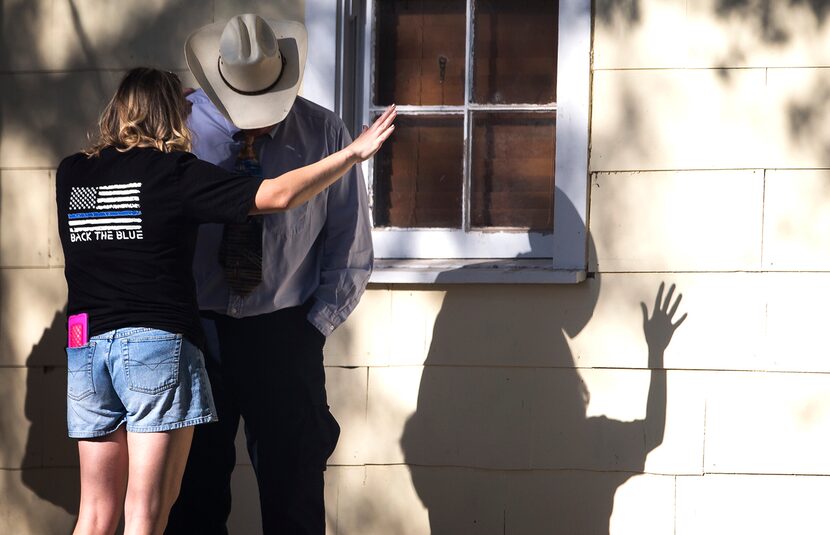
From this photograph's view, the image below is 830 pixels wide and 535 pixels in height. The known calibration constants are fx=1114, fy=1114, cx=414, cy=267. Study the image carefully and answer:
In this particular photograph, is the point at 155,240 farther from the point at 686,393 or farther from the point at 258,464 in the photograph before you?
the point at 686,393

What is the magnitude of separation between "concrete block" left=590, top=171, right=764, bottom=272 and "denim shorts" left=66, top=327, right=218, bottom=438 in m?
1.84

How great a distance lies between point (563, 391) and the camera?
432 centimetres

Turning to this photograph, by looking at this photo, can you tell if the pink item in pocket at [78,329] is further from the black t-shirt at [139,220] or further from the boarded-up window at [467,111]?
the boarded-up window at [467,111]

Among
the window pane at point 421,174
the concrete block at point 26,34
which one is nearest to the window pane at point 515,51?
the window pane at point 421,174

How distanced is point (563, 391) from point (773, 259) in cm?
93

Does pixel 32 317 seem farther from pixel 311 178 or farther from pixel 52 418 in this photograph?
pixel 311 178

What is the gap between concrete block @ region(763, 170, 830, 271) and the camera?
4.13 meters

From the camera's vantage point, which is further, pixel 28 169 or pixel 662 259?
pixel 28 169

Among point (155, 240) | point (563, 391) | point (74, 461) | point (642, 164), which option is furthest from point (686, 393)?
point (74, 461)

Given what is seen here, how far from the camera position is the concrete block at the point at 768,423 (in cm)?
414

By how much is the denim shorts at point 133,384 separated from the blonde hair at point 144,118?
1.73ft

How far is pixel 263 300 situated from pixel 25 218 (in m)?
1.54

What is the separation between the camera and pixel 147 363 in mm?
3025

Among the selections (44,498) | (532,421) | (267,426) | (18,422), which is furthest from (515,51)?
(44,498)
